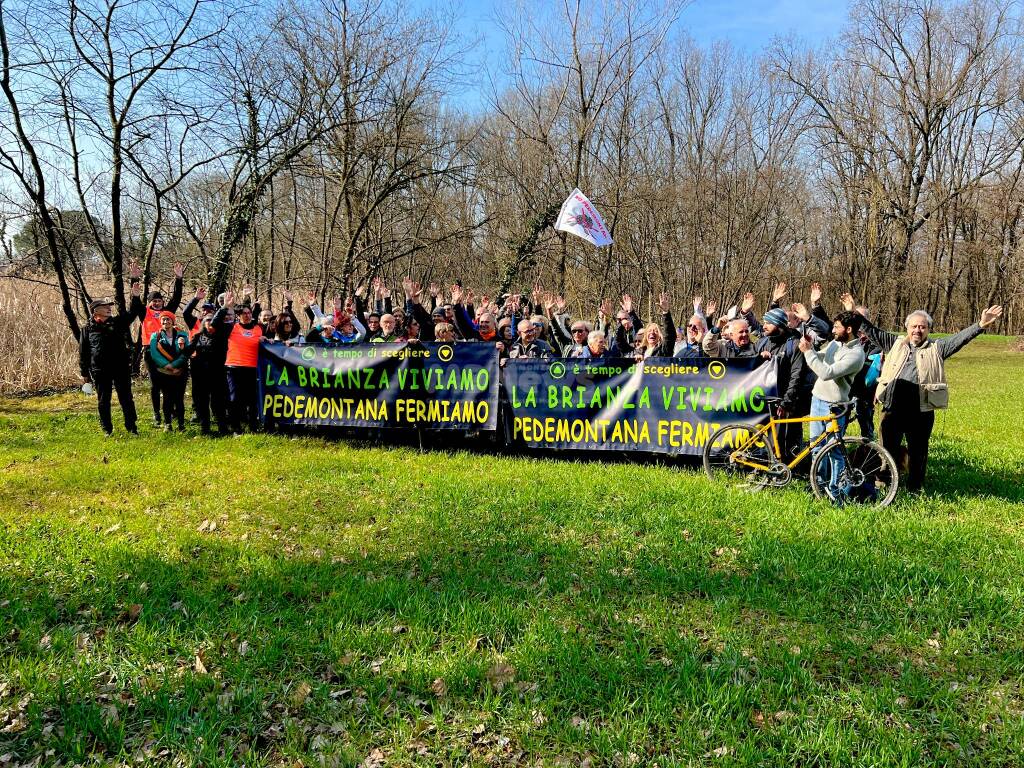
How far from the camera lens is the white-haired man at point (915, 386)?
613 cm

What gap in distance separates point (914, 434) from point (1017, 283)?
100 feet

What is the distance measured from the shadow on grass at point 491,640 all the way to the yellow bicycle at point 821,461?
4.03 ft

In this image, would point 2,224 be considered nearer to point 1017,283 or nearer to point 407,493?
point 407,493

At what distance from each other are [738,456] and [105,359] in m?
8.55

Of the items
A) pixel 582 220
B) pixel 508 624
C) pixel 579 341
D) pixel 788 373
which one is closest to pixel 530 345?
pixel 579 341

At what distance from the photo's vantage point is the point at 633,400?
25.2ft

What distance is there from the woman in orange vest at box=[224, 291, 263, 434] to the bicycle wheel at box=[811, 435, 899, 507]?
7750mm

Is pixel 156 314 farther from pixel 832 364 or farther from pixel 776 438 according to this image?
pixel 832 364

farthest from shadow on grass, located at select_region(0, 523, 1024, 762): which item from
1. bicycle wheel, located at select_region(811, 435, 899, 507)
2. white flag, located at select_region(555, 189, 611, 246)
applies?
white flag, located at select_region(555, 189, 611, 246)

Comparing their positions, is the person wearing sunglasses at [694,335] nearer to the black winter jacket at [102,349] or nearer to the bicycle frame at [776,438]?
the bicycle frame at [776,438]

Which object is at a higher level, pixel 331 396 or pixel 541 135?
pixel 541 135

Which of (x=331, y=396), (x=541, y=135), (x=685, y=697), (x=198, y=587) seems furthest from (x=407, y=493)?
(x=541, y=135)

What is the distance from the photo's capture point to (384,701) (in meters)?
3.30

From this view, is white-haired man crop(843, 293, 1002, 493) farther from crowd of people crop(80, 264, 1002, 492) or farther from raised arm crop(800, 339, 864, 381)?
raised arm crop(800, 339, 864, 381)
